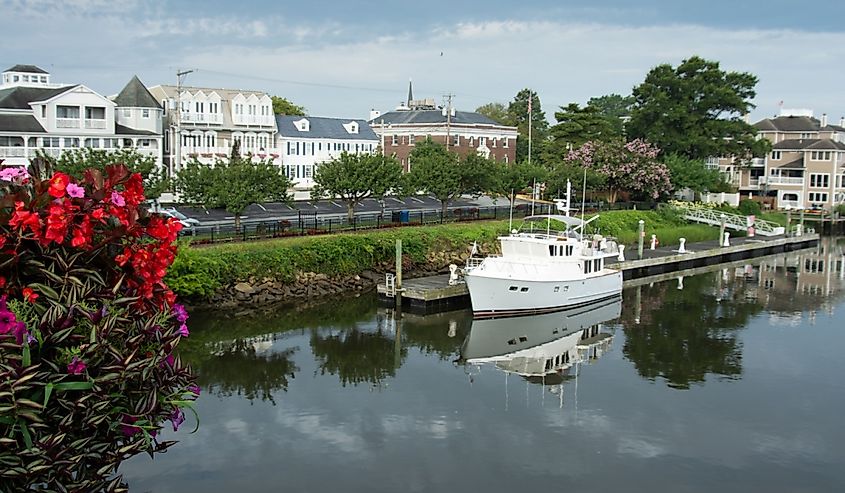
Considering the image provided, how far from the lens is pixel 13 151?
1852 inches

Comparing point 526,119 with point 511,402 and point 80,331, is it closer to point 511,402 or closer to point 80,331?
point 511,402

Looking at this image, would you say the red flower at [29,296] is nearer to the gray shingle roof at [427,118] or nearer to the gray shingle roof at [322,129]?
the gray shingle roof at [322,129]

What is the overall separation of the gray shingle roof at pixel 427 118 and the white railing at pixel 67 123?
112 feet

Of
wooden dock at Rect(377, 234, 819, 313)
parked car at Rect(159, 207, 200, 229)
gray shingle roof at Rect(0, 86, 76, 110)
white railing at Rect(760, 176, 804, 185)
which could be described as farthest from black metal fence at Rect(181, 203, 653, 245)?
white railing at Rect(760, 176, 804, 185)

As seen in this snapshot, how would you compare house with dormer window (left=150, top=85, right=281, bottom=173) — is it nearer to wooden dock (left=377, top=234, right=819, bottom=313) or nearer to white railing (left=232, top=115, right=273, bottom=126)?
white railing (left=232, top=115, right=273, bottom=126)

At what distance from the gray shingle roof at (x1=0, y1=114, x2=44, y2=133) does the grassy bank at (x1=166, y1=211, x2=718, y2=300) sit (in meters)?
21.4

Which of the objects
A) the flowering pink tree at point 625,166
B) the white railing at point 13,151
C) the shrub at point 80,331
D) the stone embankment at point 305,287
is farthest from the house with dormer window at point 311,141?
the shrub at point 80,331

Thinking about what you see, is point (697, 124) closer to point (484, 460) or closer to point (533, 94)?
point (533, 94)

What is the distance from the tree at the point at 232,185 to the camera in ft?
124

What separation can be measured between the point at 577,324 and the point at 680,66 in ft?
146

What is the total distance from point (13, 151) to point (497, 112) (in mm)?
71332

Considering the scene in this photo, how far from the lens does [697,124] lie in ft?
225

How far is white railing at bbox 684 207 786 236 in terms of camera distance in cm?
5888

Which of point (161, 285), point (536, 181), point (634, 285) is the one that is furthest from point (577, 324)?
point (536, 181)
